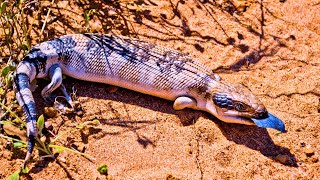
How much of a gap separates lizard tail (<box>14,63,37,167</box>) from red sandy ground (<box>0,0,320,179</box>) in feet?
0.83

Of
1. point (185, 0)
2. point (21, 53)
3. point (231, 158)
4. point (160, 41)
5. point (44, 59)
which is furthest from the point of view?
point (185, 0)

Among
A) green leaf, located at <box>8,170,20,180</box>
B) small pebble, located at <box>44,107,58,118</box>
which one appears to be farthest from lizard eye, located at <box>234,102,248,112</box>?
green leaf, located at <box>8,170,20,180</box>

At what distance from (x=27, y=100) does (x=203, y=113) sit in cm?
196

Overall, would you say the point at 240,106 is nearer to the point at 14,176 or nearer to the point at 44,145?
the point at 44,145

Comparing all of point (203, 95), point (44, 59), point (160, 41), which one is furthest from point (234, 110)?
point (44, 59)

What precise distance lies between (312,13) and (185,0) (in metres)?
1.86

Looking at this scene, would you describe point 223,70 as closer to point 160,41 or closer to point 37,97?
point 160,41

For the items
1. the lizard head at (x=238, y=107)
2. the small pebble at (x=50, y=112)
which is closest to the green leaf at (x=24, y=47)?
the small pebble at (x=50, y=112)

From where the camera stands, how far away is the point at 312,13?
6746 mm

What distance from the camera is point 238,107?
5000 mm

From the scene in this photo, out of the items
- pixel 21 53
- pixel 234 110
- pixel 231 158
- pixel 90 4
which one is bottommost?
pixel 231 158

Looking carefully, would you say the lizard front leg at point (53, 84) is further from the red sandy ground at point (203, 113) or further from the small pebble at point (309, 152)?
the small pebble at point (309, 152)

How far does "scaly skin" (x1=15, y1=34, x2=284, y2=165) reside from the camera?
16.9 feet

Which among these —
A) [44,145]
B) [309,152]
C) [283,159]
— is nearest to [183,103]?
[283,159]
